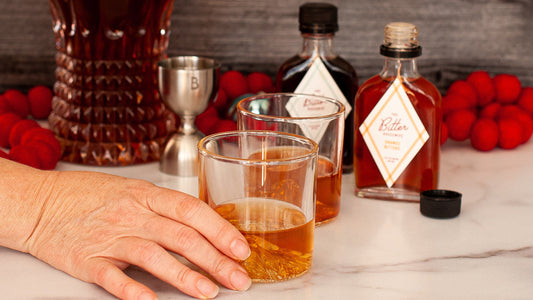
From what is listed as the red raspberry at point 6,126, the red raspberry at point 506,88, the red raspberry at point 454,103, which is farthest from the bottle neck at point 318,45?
the red raspberry at point 6,126

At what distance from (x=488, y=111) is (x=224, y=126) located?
1.64ft

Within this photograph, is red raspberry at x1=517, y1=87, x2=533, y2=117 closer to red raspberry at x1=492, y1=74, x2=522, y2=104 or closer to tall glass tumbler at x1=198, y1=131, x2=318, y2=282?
red raspberry at x1=492, y1=74, x2=522, y2=104

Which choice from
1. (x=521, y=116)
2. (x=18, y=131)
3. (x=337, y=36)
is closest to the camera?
(x=18, y=131)

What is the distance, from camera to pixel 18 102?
1296 millimetres

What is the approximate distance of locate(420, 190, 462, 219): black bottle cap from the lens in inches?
35.4

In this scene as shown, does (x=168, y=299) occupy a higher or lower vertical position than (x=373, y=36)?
lower

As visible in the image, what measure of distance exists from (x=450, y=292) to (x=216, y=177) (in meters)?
0.27

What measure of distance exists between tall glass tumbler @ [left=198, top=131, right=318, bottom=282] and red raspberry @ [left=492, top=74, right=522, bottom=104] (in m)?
0.68

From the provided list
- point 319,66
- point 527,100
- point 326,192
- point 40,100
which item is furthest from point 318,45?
point 40,100

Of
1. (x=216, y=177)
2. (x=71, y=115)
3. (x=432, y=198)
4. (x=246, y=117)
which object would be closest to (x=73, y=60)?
(x=71, y=115)

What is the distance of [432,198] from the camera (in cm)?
90

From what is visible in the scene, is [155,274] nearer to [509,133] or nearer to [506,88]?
[509,133]

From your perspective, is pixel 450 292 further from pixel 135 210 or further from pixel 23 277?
pixel 23 277

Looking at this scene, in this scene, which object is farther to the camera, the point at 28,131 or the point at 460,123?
the point at 460,123
